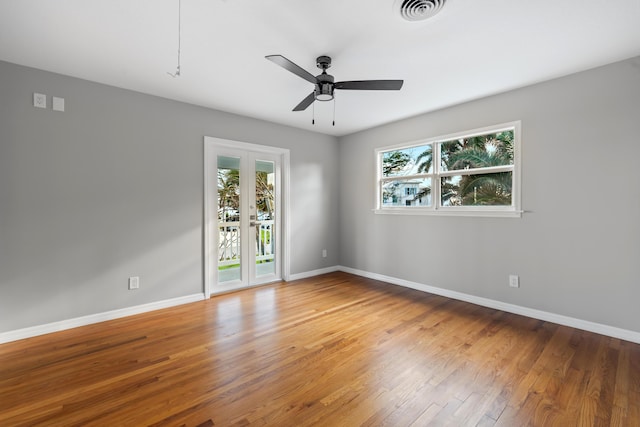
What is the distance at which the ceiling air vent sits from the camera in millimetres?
1847

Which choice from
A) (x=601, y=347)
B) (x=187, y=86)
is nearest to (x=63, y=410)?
(x=187, y=86)

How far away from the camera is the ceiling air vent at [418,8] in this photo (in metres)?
1.85

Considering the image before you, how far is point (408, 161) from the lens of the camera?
4410 mm

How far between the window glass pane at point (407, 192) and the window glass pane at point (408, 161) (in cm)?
15

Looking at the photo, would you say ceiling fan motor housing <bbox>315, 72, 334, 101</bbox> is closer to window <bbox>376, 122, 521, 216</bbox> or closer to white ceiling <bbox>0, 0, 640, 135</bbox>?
white ceiling <bbox>0, 0, 640, 135</bbox>

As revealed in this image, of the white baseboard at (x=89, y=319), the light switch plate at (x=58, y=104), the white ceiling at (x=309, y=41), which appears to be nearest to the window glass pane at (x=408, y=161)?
the white ceiling at (x=309, y=41)

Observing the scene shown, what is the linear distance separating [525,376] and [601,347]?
1038 millimetres

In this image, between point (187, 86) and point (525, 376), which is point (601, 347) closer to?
point (525, 376)

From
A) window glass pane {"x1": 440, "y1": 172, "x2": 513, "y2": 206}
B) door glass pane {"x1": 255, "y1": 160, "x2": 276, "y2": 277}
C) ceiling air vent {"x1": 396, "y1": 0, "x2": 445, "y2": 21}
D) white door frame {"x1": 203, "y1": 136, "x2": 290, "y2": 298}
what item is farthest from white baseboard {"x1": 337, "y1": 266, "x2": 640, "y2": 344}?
ceiling air vent {"x1": 396, "y1": 0, "x2": 445, "y2": 21}

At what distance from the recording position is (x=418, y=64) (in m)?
2.69

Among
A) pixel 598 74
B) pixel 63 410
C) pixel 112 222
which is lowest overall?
pixel 63 410

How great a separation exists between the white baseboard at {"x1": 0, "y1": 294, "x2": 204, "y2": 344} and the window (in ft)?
10.6

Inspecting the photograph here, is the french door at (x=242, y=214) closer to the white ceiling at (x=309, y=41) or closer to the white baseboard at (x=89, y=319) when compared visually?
the white baseboard at (x=89, y=319)

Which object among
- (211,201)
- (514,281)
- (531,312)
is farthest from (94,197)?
(531,312)
